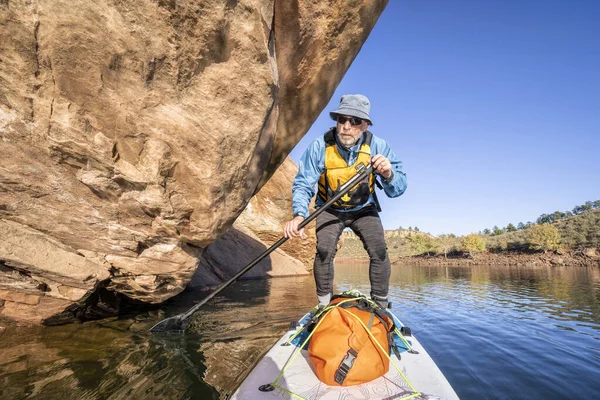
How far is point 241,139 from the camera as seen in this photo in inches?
166

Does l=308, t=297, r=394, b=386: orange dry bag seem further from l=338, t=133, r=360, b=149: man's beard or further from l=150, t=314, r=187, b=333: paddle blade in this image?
l=150, t=314, r=187, b=333: paddle blade

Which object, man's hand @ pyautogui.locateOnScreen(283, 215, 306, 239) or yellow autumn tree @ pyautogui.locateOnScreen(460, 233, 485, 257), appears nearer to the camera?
man's hand @ pyautogui.locateOnScreen(283, 215, 306, 239)

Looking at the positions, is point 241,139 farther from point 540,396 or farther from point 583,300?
point 583,300

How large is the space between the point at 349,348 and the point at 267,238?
14638 mm

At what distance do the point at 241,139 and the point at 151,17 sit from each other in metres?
1.67

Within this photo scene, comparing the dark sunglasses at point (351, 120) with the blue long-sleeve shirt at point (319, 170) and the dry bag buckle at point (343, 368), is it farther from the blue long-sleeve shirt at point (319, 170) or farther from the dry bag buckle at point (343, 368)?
the dry bag buckle at point (343, 368)

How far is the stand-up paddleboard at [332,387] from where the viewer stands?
7.49ft

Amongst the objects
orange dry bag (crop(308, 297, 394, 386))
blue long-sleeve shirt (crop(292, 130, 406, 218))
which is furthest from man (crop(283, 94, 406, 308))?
orange dry bag (crop(308, 297, 394, 386))

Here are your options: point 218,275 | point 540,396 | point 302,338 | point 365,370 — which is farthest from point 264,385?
point 218,275

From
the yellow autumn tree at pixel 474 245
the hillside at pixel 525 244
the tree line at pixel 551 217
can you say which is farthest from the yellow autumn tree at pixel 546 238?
the tree line at pixel 551 217

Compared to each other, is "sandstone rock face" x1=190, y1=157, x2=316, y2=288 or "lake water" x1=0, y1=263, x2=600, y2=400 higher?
"sandstone rock face" x1=190, y1=157, x2=316, y2=288

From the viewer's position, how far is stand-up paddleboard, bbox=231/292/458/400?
7.49 feet

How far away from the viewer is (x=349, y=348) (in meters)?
2.45

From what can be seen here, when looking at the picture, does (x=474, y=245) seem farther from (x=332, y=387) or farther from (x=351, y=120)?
(x=332, y=387)
